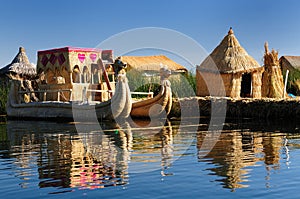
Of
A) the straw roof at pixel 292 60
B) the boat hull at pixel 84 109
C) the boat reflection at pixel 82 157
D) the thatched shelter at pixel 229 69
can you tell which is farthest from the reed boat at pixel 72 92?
the straw roof at pixel 292 60

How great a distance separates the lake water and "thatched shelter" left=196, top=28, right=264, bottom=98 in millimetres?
13880

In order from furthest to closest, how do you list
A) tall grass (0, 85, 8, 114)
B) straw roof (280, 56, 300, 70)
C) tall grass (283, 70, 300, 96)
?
straw roof (280, 56, 300, 70) < tall grass (283, 70, 300, 96) < tall grass (0, 85, 8, 114)

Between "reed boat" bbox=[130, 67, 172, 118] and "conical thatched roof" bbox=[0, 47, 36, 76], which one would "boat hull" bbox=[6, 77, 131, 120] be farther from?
"conical thatched roof" bbox=[0, 47, 36, 76]

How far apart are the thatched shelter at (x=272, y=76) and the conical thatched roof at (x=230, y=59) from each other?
0.77m

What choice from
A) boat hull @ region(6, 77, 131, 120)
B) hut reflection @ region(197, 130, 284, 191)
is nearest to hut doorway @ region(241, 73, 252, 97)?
boat hull @ region(6, 77, 131, 120)

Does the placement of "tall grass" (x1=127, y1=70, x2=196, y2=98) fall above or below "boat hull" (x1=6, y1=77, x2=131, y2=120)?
above

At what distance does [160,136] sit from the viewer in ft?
37.2

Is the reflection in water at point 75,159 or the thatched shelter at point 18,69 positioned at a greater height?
the thatched shelter at point 18,69

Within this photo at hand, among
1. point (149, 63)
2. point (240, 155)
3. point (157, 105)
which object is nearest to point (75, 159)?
point (240, 155)

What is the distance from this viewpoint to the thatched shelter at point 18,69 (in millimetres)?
28156

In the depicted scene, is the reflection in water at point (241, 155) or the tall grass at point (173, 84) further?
the tall grass at point (173, 84)

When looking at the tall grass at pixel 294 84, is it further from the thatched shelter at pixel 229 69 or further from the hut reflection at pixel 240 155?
the hut reflection at pixel 240 155

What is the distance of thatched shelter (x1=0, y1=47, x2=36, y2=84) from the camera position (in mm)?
28156

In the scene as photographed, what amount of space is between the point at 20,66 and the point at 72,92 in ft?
36.4
